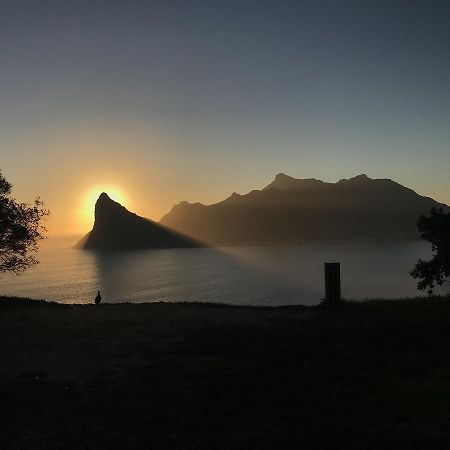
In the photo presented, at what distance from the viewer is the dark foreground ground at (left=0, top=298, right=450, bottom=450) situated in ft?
27.1

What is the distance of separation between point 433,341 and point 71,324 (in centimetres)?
1519

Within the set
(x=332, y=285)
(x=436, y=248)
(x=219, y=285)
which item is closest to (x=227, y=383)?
(x=332, y=285)

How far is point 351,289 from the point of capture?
431 feet

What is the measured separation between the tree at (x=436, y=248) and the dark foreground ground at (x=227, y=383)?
28.2 ft

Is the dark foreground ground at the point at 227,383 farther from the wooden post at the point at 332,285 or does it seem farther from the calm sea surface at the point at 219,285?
the calm sea surface at the point at 219,285

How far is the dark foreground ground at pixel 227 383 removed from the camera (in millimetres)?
8250

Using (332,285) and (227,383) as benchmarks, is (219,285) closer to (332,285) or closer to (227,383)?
(332,285)

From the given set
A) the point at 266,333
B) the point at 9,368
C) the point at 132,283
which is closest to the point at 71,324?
the point at 9,368

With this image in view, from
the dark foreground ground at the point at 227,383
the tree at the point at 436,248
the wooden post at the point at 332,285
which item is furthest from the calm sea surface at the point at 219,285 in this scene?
the dark foreground ground at the point at 227,383

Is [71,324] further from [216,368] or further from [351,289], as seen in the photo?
[351,289]

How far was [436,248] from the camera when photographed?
29.9 meters

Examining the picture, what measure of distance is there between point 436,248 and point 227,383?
76.7ft

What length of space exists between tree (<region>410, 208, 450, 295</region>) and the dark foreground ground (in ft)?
28.2

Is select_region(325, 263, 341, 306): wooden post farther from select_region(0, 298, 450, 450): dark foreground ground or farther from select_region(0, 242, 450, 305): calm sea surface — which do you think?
select_region(0, 242, 450, 305): calm sea surface
